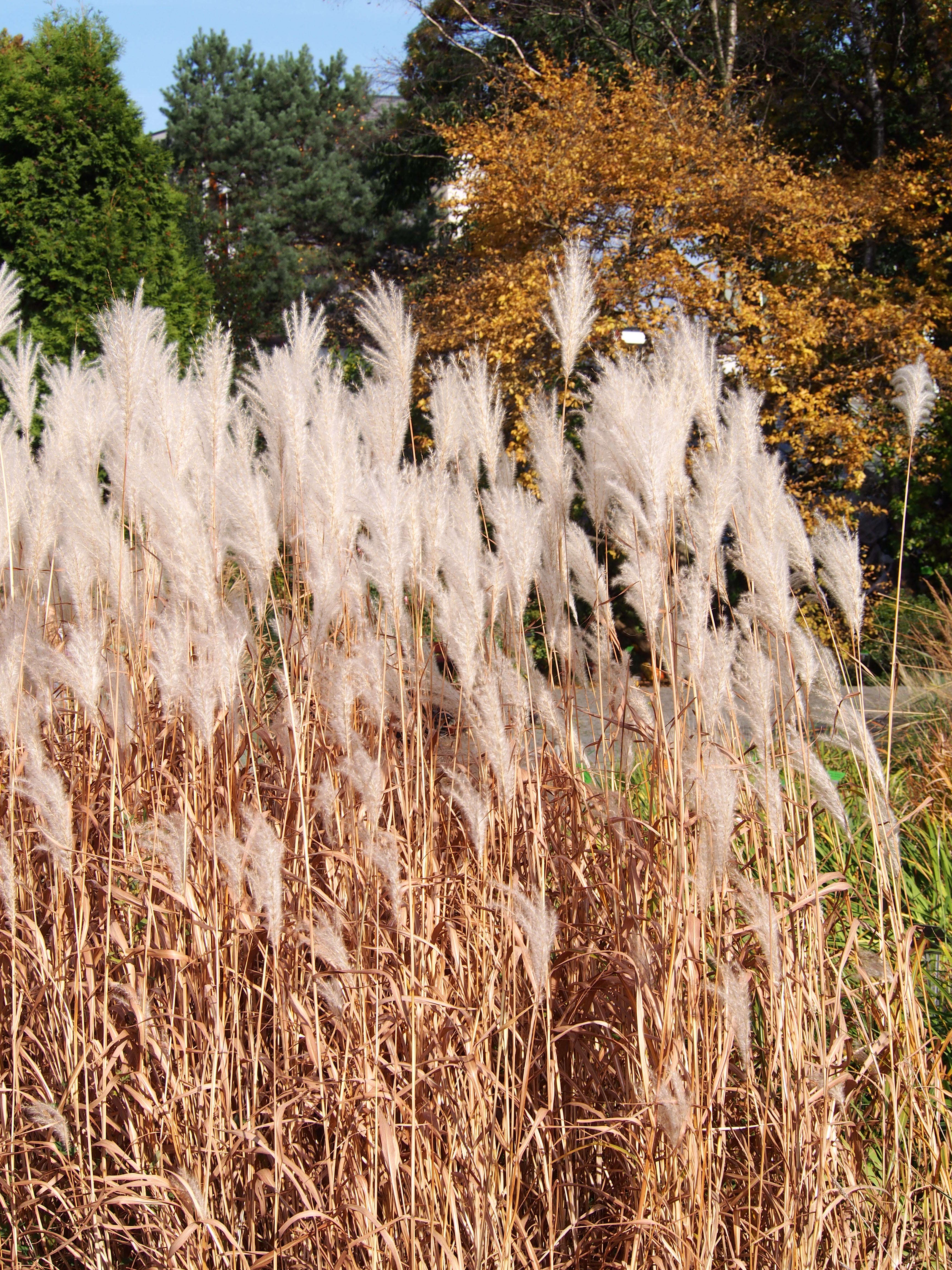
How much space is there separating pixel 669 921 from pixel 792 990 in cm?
27

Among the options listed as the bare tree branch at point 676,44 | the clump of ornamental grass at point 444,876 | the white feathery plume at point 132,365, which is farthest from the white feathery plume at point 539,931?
the bare tree branch at point 676,44

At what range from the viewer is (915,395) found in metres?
2.08

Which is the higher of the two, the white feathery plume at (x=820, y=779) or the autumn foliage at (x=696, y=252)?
the autumn foliage at (x=696, y=252)

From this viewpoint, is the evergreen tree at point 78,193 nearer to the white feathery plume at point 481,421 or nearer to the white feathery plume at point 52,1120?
the white feathery plume at point 481,421

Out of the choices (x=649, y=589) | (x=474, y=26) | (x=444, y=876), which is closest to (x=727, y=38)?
(x=474, y=26)

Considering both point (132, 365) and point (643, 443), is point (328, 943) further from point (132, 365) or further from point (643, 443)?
point (132, 365)

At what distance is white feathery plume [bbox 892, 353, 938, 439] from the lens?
81.3 inches

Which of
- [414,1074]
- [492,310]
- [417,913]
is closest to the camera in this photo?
[414,1074]

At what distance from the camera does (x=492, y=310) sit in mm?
9906

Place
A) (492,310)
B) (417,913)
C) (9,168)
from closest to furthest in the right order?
(417,913) → (9,168) → (492,310)

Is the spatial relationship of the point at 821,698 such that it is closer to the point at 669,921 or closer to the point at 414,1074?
the point at 669,921

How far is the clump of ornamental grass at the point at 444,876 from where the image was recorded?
1.56 m

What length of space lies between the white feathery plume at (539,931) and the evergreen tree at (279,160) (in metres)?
18.5

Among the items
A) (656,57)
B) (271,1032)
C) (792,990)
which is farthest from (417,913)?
(656,57)
